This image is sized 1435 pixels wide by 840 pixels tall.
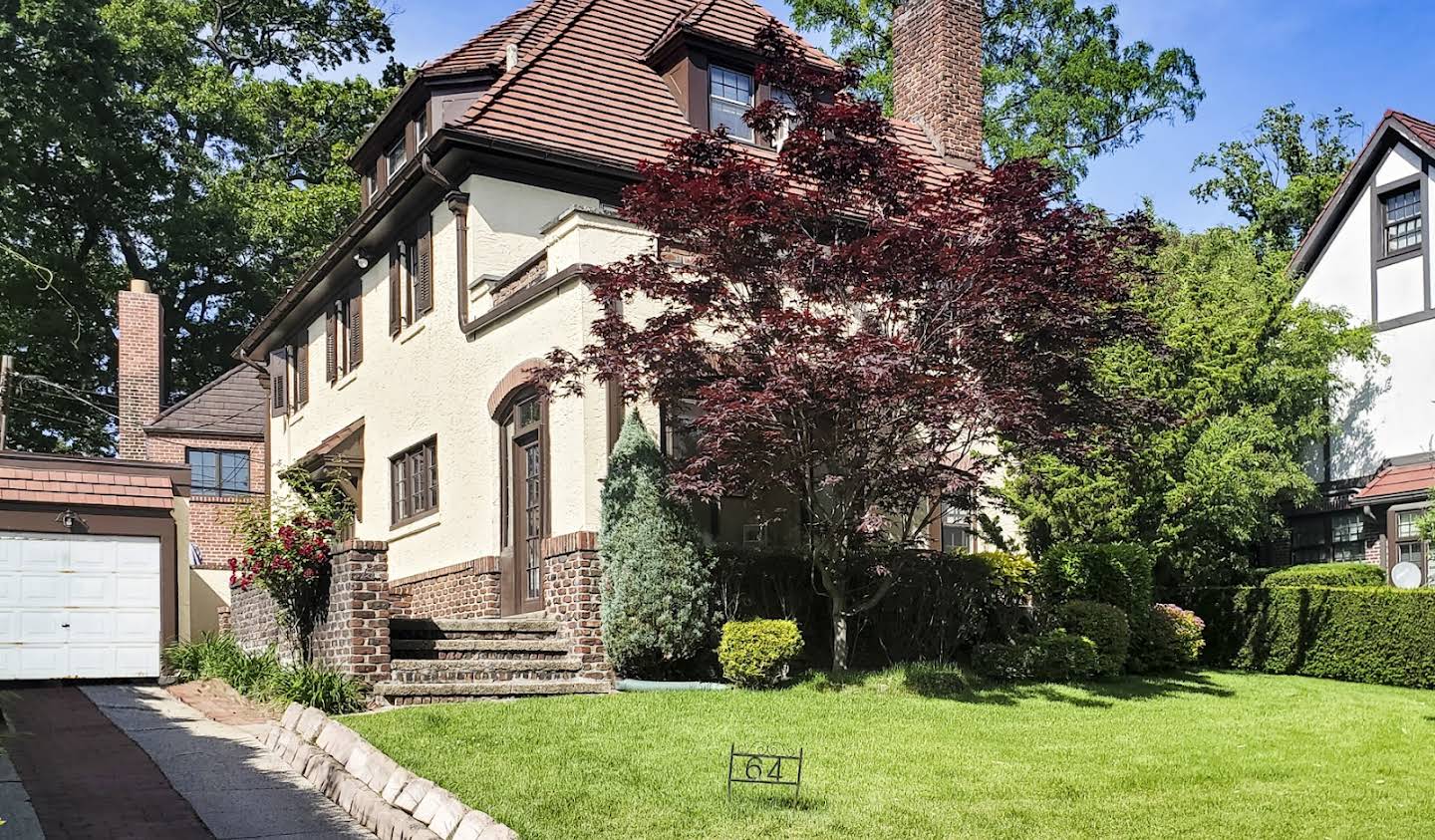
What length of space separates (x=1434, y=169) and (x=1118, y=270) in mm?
13782

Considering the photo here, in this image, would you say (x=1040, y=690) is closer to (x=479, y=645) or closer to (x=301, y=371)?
(x=479, y=645)

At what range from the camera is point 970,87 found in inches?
897

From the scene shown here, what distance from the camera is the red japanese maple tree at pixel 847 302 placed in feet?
42.3

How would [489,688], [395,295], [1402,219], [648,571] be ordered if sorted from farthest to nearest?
[1402,219] → [395,295] → [648,571] → [489,688]

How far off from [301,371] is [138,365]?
20.5ft

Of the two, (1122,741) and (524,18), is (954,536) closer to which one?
(1122,741)

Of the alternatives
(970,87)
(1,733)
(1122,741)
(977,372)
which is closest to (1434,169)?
(970,87)

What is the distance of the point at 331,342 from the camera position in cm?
2431

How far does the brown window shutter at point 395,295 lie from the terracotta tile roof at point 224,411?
10937 millimetres

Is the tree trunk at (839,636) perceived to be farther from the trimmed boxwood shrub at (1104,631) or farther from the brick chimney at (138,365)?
the brick chimney at (138,365)

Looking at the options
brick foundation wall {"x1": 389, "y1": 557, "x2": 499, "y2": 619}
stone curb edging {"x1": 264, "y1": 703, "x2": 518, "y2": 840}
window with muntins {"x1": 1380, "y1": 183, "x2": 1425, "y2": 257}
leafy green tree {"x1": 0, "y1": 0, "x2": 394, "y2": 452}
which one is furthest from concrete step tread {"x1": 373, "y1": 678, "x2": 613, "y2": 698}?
leafy green tree {"x1": 0, "y1": 0, "x2": 394, "y2": 452}

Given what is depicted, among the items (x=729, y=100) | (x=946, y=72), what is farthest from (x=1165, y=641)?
(x=946, y=72)

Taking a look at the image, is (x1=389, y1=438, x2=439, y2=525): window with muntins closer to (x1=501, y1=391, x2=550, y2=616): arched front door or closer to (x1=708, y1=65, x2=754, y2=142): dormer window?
(x1=501, y1=391, x2=550, y2=616): arched front door

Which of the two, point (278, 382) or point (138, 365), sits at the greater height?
point (138, 365)
